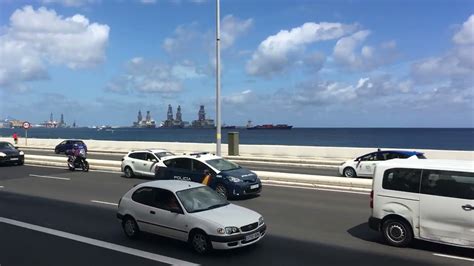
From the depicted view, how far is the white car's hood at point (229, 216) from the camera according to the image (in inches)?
337

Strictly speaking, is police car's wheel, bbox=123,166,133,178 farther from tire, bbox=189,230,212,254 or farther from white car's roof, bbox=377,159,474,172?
white car's roof, bbox=377,159,474,172

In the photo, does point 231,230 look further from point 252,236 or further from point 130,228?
point 130,228

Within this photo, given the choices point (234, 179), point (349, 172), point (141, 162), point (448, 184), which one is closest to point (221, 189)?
point (234, 179)

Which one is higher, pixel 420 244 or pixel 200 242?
pixel 200 242

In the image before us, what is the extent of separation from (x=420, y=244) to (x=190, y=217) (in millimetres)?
4541

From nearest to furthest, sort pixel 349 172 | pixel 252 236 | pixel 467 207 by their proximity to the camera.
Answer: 1. pixel 467 207
2. pixel 252 236
3. pixel 349 172

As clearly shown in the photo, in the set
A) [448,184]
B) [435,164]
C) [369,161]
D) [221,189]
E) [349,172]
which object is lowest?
[221,189]

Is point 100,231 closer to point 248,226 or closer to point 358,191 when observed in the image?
point 248,226

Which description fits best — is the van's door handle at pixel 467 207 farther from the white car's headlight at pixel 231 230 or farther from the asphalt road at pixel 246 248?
the white car's headlight at pixel 231 230

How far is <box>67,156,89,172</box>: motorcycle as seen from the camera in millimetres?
24688

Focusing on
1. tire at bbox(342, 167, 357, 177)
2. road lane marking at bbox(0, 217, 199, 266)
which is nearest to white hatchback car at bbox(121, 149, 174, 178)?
tire at bbox(342, 167, 357, 177)

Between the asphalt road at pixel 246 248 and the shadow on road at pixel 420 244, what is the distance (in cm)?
2

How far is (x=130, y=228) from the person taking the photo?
32.6 ft

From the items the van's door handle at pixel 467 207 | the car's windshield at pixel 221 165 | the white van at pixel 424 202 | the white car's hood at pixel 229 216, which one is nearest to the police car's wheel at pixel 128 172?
the car's windshield at pixel 221 165
